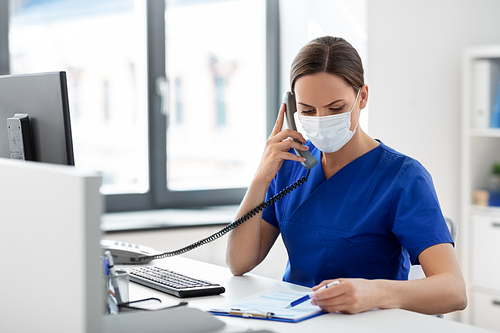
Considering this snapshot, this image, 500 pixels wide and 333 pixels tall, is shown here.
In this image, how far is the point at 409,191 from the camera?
1.29 meters

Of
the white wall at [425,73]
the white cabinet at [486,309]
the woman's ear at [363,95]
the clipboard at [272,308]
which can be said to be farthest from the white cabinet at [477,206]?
the clipboard at [272,308]

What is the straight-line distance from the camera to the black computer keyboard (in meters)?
1.23

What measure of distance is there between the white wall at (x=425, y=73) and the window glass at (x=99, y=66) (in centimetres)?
117

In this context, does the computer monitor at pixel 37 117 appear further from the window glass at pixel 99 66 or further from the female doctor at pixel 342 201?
the window glass at pixel 99 66

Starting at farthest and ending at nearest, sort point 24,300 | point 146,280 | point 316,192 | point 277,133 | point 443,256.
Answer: point 277,133
point 316,192
point 146,280
point 443,256
point 24,300

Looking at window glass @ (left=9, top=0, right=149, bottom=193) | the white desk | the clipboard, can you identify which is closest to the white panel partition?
the white desk

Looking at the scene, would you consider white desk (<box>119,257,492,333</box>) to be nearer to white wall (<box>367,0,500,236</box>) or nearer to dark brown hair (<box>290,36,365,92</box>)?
dark brown hair (<box>290,36,365,92</box>)

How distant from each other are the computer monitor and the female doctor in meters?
0.59

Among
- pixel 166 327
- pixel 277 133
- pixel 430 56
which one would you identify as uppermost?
pixel 430 56

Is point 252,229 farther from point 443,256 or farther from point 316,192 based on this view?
point 443,256

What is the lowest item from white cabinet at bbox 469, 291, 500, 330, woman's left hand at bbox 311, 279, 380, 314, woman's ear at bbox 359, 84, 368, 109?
white cabinet at bbox 469, 291, 500, 330

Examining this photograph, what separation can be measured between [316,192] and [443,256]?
0.38 metres

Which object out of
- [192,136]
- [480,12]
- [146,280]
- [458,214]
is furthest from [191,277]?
[480,12]

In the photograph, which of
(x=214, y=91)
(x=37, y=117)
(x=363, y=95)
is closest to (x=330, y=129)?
(x=363, y=95)
